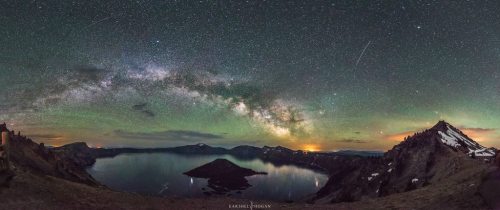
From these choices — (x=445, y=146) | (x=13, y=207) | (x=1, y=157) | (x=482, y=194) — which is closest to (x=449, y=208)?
(x=482, y=194)

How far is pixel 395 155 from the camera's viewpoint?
10762cm

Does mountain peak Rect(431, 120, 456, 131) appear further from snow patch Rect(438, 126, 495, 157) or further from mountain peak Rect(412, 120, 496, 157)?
snow patch Rect(438, 126, 495, 157)

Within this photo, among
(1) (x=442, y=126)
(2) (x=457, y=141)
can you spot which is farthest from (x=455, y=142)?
(1) (x=442, y=126)

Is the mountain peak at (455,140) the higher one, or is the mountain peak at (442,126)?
the mountain peak at (442,126)

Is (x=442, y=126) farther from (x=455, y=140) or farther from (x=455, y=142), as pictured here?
(x=455, y=142)

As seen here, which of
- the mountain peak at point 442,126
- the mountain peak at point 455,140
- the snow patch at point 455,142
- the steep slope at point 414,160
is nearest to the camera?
the steep slope at point 414,160

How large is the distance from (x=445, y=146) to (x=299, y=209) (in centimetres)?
7627

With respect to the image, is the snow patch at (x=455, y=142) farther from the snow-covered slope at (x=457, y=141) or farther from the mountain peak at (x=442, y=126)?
the mountain peak at (x=442, y=126)

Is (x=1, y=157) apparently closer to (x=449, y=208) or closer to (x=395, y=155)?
(x=449, y=208)

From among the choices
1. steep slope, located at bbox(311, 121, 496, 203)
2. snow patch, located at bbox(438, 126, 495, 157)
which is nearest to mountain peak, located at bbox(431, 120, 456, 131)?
steep slope, located at bbox(311, 121, 496, 203)

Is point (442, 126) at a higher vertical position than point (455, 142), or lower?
higher

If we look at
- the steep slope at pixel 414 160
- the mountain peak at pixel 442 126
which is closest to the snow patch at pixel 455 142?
the steep slope at pixel 414 160

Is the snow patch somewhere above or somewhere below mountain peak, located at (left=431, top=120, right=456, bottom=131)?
below

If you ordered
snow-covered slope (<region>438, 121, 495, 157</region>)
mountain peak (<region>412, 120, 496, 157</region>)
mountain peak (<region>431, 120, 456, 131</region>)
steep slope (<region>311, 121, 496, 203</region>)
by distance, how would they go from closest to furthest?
steep slope (<region>311, 121, 496, 203</region>) → mountain peak (<region>412, 120, 496, 157</region>) → snow-covered slope (<region>438, 121, 495, 157</region>) → mountain peak (<region>431, 120, 456, 131</region>)
